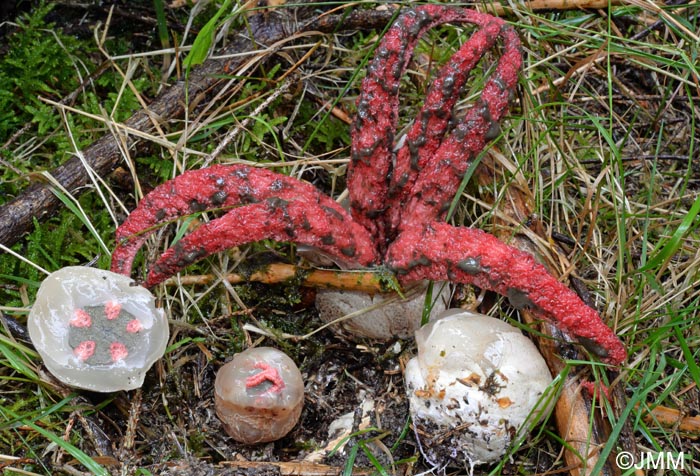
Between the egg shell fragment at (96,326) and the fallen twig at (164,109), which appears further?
the fallen twig at (164,109)

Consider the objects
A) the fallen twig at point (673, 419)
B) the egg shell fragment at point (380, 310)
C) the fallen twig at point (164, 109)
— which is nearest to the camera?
the fallen twig at point (673, 419)

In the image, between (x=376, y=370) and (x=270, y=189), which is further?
(x=376, y=370)

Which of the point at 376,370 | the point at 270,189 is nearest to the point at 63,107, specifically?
the point at 270,189

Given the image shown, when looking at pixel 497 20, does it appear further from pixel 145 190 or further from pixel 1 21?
pixel 1 21

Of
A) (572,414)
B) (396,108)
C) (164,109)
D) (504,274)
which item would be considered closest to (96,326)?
(164,109)

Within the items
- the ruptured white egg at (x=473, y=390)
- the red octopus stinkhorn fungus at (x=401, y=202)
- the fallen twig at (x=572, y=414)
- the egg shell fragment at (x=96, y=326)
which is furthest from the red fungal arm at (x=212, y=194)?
the fallen twig at (x=572, y=414)

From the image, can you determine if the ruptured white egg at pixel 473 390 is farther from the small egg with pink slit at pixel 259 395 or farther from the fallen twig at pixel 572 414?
the small egg with pink slit at pixel 259 395

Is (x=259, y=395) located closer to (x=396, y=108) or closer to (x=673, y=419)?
(x=396, y=108)
